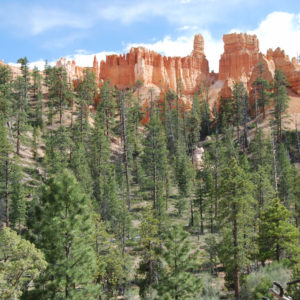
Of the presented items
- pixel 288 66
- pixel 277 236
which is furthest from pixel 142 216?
pixel 288 66

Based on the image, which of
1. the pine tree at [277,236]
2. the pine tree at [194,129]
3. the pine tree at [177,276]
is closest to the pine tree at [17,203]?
the pine tree at [177,276]

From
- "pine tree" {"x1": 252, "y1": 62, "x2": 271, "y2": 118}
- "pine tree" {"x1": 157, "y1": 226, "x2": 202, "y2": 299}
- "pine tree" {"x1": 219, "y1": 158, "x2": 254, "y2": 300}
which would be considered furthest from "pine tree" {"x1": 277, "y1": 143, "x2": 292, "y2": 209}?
"pine tree" {"x1": 252, "y1": 62, "x2": 271, "y2": 118}

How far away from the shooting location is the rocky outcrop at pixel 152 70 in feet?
299

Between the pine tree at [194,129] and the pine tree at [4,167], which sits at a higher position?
the pine tree at [194,129]

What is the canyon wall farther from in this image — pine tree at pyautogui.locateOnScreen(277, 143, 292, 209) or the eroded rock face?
pine tree at pyautogui.locateOnScreen(277, 143, 292, 209)

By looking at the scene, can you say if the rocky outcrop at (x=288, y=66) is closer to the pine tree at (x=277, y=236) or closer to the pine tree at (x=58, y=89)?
the pine tree at (x=58, y=89)

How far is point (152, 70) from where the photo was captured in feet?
304

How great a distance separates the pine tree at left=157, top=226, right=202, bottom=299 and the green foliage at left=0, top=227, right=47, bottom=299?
25.0ft

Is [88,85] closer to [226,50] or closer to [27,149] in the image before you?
[27,149]

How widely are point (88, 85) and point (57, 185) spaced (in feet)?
173

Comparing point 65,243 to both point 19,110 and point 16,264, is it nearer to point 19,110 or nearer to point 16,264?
point 16,264

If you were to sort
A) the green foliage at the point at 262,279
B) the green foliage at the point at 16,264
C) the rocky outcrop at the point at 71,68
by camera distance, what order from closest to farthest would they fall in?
the green foliage at the point at 16,264, the green foliage at the point at 262,279, the rocky outcrop at the point at 71,68

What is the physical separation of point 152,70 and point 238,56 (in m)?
26.0

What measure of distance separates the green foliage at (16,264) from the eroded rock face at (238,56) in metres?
84.6
